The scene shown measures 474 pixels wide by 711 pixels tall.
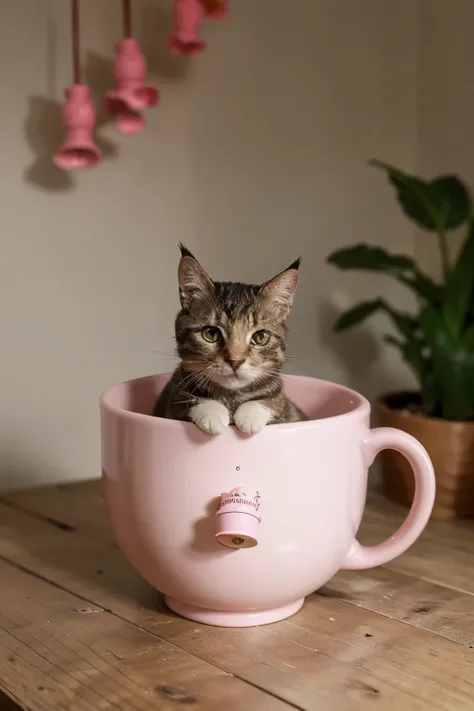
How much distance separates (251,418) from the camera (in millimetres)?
661

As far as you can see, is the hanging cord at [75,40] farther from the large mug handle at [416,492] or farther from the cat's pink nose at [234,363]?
the large mug handle at [416,492]

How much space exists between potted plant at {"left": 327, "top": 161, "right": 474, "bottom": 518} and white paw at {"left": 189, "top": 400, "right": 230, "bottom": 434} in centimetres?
52

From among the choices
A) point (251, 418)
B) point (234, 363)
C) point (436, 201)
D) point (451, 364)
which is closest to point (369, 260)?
point (436, 201)

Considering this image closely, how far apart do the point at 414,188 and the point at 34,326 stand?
2.02 feet

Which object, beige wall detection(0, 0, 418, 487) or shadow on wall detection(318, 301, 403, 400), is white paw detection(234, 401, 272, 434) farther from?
shadow on wall detection(318, 301, 403, 400)

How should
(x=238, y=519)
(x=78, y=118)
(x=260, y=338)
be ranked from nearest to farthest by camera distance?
(x=238, y=519) < (x=260, y=338) < (x=78, y=118)

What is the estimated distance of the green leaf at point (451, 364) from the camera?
44.4 inches

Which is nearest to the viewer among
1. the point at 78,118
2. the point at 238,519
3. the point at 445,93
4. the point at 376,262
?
the point at 238,519

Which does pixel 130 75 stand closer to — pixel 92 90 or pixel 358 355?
pixel 92 90

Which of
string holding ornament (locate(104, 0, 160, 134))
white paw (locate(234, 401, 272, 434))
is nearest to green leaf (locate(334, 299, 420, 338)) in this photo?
string holding ornament (locate(104, 0, 160, 134))

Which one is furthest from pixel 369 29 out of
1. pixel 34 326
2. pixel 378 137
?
pixel 34 326

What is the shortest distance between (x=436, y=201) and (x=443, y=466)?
0.42 meters

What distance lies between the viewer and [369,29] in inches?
57.9

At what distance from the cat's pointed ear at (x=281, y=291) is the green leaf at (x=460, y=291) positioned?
40 cm
